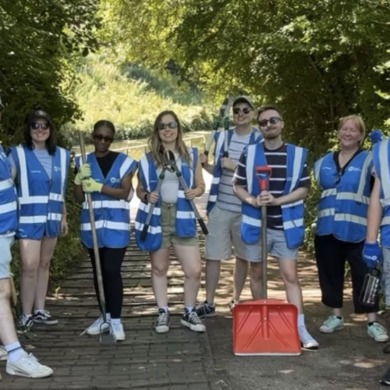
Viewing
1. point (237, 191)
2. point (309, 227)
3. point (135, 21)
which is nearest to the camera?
point (237, 191)

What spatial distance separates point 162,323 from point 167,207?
955 millimetres

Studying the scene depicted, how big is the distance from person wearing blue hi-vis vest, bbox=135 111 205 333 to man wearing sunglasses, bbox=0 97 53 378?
1.20 meters

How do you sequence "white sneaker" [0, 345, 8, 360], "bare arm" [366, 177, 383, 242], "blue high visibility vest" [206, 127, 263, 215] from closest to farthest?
1. "bare arm" [366, 177, 383, 242]
2. "white sneaker" [0, 345, 8, 360]
3. "blue high visibility vest" [206, 127, 263, 215]

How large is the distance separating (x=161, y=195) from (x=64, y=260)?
370 centimetres

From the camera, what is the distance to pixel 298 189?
5.23 metres

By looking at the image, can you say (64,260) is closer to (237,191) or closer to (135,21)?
(237,191)

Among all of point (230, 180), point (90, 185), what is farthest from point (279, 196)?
point (90, 185)

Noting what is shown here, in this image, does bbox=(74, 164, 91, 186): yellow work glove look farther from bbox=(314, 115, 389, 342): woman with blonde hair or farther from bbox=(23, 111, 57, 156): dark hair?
bbox=(314, 115, 389, 342): woman with blonde hair

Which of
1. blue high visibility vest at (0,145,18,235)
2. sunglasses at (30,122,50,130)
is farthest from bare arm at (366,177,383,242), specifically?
sunglasses at (30,122,50,130)

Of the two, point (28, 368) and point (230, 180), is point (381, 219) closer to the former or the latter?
point (230, 180)

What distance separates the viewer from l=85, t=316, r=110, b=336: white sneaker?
5.52 m

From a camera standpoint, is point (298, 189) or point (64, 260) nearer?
point (298, 189)

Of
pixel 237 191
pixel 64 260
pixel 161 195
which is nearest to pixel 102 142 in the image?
pixel 161 195

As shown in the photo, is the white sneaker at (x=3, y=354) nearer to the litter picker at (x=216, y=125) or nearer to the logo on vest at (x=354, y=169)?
the litter picker at (x=216, y=125)
